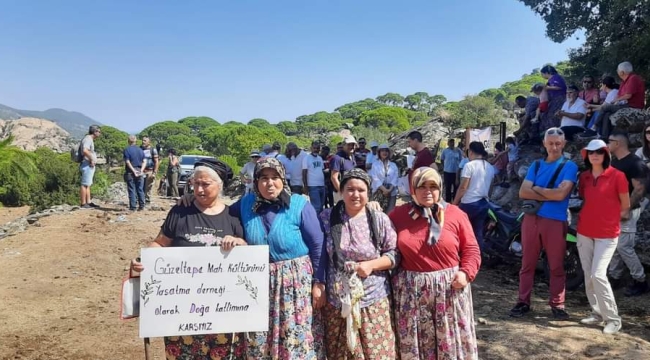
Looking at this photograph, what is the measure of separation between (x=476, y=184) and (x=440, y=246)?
2.86m

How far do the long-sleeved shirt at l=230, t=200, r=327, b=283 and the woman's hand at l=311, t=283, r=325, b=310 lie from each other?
4 centimetres

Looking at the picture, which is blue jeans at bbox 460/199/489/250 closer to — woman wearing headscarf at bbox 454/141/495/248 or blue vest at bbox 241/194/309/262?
woman wearing headscarf at bbox 454/141/495/248

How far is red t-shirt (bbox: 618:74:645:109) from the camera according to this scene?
7172mm

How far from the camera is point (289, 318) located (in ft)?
9.03

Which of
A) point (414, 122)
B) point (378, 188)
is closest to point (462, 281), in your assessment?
point (378, 188)

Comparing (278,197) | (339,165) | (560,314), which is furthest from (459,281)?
(339,165)

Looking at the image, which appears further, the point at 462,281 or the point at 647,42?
the point at 647,42

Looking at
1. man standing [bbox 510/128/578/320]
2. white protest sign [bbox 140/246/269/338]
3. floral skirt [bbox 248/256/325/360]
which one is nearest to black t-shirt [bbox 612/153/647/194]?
man standing [bbox 510/128/578/320]

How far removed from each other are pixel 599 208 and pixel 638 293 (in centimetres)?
183

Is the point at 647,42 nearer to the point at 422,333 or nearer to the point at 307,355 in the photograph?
the point at 422,333

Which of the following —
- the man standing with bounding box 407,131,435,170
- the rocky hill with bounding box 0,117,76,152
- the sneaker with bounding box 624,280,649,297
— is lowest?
the sneaker with bounding box 624,280,649,297

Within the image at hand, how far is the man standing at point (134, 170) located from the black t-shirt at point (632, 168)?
28.1ft

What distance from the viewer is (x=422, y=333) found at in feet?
9.47

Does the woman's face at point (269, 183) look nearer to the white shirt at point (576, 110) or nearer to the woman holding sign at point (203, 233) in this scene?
the woman holding sign at point (203, 233)
